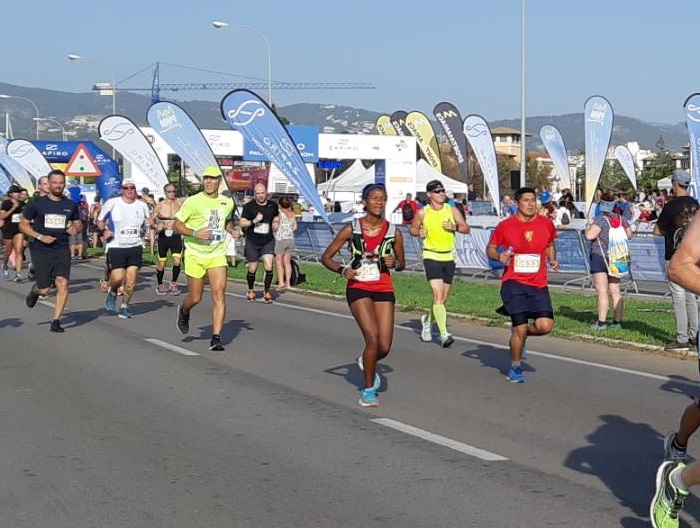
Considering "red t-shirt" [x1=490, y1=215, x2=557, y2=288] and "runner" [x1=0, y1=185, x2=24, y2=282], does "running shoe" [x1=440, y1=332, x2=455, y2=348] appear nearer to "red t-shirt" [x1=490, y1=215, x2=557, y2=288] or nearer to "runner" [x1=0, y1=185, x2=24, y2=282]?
"red t-shirt" [x1=490, y1=215, x2=557, y2=288]

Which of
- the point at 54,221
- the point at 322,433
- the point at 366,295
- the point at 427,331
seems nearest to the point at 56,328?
the point at 54,221

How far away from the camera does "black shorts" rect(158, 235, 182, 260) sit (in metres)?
21.1

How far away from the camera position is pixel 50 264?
14500 millimetres

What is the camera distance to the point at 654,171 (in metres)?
80.4

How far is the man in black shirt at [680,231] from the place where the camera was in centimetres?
1196

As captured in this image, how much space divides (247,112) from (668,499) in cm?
2070

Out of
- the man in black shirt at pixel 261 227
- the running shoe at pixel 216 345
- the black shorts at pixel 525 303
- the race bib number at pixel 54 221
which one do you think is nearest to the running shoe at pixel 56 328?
the race bib number at pixel 54 221

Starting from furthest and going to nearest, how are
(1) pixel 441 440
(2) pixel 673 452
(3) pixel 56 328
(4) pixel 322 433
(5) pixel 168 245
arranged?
1. (5) pixel 168 245
2. (3) pixel 56 328
3. (4) pixel 322 433
4. (1) pixel 441 440
5. (2) pixel 673 452

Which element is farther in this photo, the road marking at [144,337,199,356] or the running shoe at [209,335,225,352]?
the running shoe at [209,335,225,352]

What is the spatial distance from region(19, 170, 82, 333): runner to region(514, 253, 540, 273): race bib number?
6.15m

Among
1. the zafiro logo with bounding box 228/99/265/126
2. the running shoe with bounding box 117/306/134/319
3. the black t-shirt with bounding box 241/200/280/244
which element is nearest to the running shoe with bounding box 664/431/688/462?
the running shoe with bounding box 117/306/134/319

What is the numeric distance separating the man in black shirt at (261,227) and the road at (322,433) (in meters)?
4.82

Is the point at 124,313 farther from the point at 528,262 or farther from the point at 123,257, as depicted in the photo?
the point at 528,262

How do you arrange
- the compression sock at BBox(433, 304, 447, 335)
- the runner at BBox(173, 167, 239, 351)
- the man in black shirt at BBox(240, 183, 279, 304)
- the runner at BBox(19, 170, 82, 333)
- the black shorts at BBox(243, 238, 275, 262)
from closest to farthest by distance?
the runner at BBox(173, 167, 239, 351) < the compression sock at BBox(433, 304, 447, 335) < the runner at BBox(19, 170, 82, 333) < the man in black shirt at BBox(240, 183, 279, 304) < the black shorts at BBox(243, 238, 275, 262)
